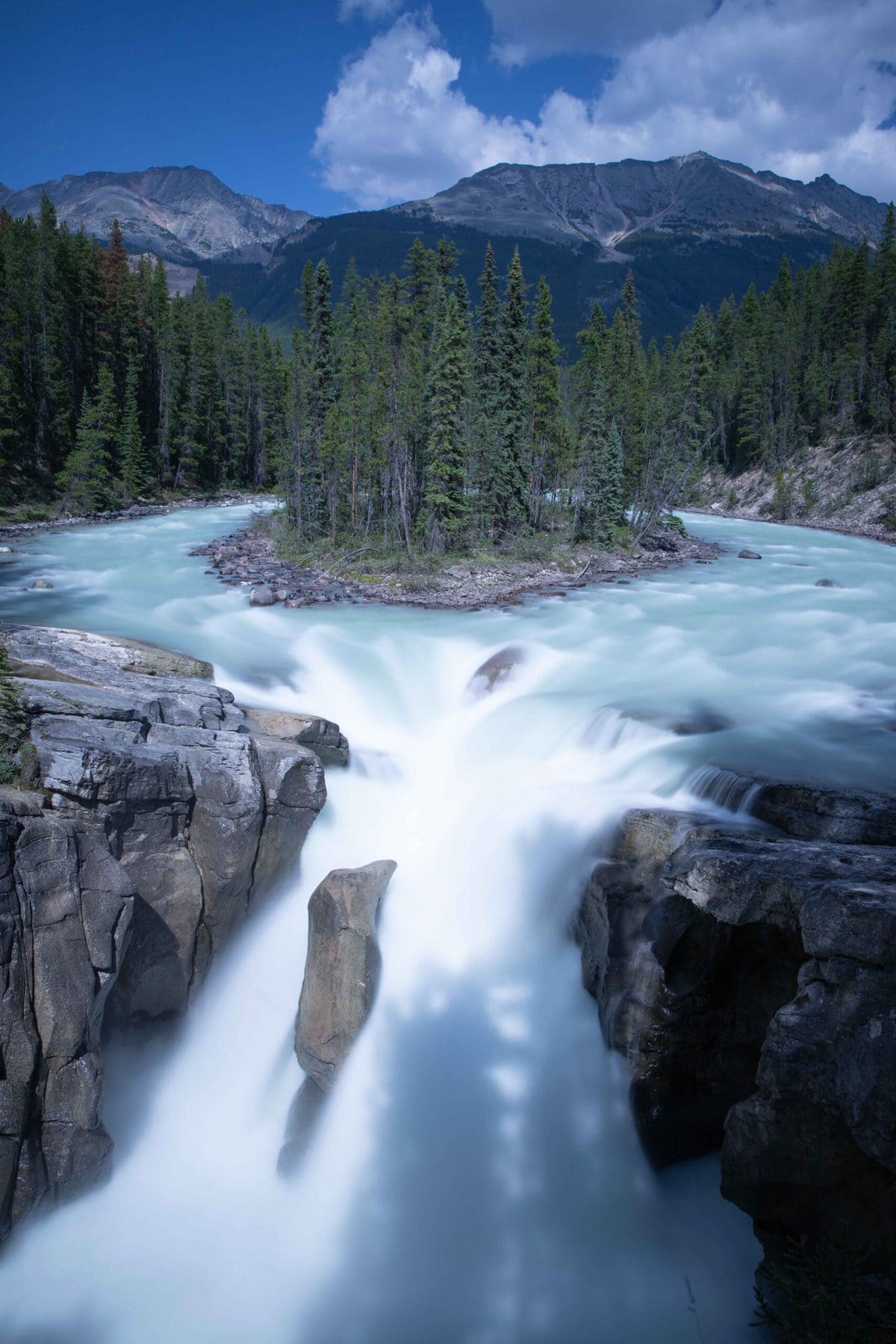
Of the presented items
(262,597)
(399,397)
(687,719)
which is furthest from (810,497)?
(687,719)

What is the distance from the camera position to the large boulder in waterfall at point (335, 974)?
9.24m

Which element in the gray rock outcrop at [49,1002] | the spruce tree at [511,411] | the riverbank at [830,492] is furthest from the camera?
the riverbank at [830,492]

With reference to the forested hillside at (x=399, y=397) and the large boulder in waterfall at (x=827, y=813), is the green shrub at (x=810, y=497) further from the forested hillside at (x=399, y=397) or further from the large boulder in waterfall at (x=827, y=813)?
the large boulder in waterfall at (x=827, y=813)

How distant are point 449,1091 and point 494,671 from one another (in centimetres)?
1034

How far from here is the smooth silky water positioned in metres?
7.17

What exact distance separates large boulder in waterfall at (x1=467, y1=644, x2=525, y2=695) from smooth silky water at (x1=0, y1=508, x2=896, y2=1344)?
1.49 feet

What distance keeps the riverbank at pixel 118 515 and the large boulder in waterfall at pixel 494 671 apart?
79.4 feet

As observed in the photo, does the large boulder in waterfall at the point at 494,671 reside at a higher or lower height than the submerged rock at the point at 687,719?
lower

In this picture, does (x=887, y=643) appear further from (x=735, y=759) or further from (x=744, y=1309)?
(x=744, y=1309)

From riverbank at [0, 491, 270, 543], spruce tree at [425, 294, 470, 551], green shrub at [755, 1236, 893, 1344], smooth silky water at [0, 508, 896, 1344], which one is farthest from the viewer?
riverbank at [0, 491, 270, 543]

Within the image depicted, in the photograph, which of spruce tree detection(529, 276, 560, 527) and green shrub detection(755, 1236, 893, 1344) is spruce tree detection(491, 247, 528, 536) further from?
green shrub detection(755, 1236, 893, 1344)

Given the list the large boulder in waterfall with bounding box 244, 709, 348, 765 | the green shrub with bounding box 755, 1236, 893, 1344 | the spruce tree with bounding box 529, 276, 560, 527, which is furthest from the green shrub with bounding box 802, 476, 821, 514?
the green shrub with bounding box 755, 1236, 893, 1344

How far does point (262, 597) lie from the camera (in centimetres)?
2362

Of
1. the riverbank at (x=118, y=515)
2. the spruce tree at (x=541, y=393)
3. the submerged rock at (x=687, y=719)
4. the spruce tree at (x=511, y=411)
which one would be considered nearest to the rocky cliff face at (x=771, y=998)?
the submerged rock at (x=687, y=719)
